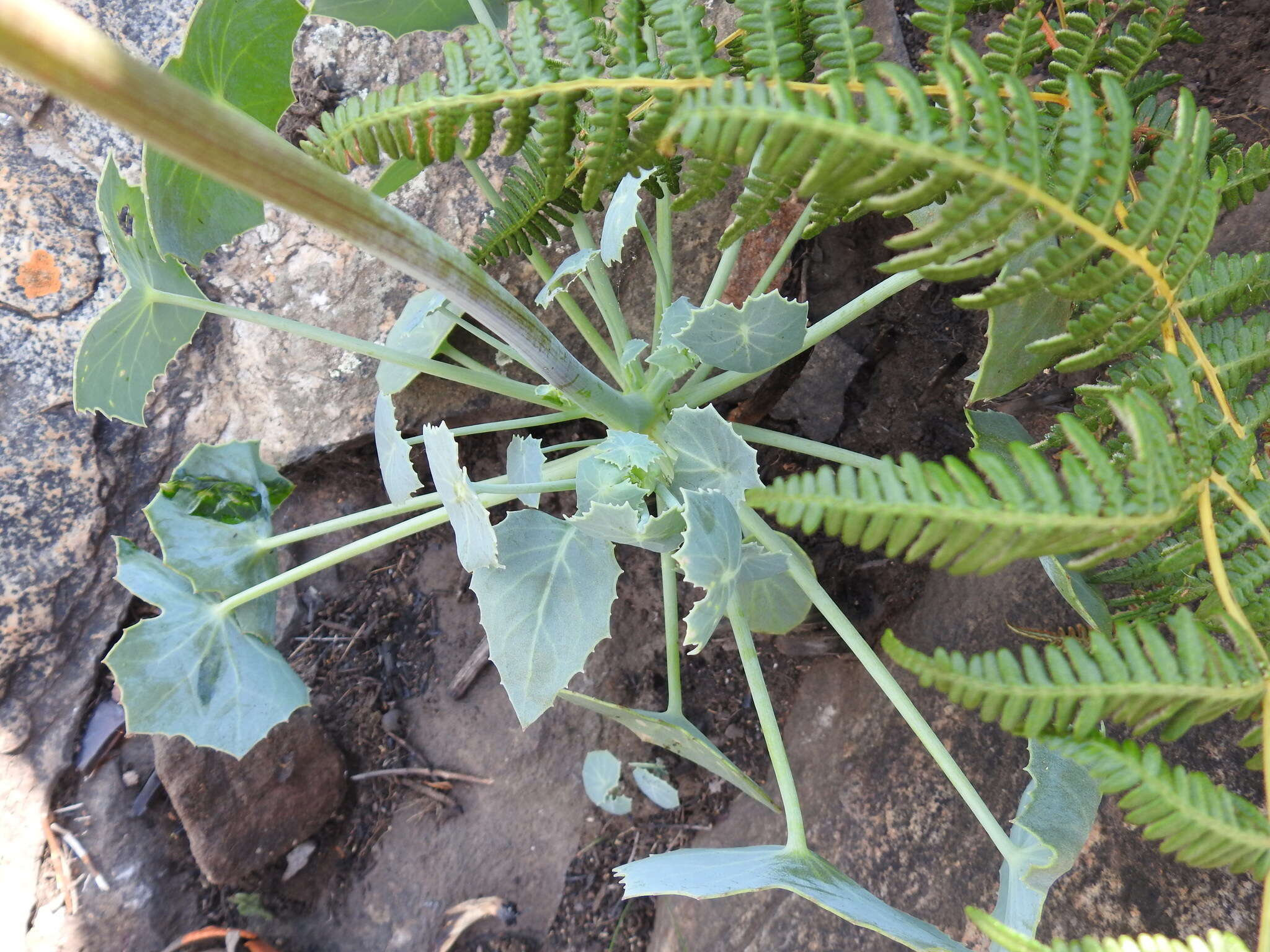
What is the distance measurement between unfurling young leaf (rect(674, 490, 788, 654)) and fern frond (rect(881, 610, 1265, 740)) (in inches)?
9.4

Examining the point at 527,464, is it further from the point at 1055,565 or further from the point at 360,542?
the point at 1055,565

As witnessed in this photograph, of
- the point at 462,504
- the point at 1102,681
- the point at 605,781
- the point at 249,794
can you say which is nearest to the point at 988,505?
the point at 1102,681

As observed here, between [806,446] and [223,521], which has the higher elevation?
[806,446]

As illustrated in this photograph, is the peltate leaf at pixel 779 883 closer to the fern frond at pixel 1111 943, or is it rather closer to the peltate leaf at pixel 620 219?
the fern frond at pixel 1111 943

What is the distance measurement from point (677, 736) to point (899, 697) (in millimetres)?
311

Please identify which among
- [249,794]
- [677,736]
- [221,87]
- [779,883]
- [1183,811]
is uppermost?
[221,87]

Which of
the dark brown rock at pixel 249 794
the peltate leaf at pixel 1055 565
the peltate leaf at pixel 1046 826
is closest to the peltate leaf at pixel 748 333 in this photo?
the peltate leaf at pixel 1055 565

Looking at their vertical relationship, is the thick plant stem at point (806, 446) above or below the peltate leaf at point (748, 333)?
below

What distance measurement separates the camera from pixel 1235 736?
88 cm

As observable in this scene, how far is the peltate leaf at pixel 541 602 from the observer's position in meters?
0.86

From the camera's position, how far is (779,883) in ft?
2.28

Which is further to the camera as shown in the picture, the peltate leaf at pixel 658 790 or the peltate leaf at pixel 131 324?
the peltate leaf at pixel 658 790

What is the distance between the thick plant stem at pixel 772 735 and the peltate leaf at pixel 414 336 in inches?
22.0

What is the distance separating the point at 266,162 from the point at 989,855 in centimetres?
111
